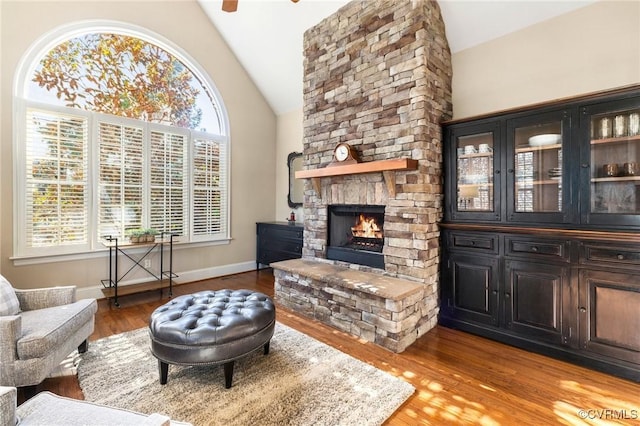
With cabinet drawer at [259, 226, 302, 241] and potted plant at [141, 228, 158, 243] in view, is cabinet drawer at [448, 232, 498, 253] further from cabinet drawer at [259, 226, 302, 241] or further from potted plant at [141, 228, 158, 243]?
potted plant at [141, 228, 158, 243]

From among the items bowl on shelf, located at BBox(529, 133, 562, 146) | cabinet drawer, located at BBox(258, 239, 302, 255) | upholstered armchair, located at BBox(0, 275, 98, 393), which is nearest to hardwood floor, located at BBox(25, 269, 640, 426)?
upholstered armchair, located at BBox(0, 275, 98, 393)

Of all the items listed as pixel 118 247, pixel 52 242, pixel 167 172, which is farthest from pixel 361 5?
pixel 52 242

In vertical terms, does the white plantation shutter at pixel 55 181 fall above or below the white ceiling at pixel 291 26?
below

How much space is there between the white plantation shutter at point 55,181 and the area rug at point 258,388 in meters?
1.90

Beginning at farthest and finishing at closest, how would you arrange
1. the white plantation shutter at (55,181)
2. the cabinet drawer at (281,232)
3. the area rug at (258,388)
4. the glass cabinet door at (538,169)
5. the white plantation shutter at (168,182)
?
the cabinet drawer at (281,232), the white plantation shutter at (168,182), the white plantation shutter at (55,181), the glass cabinet door at (538,169), the area rug at (258,388)

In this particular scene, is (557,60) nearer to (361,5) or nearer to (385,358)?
(361,5)

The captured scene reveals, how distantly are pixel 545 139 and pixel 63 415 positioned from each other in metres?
3.76

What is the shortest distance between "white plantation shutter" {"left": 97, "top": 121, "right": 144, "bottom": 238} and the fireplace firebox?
284cm

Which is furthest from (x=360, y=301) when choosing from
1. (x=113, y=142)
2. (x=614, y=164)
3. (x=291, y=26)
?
(x=291, y=26)

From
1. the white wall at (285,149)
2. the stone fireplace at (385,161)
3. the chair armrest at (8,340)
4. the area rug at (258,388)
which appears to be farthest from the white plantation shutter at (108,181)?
the chair armrest at (8,340)

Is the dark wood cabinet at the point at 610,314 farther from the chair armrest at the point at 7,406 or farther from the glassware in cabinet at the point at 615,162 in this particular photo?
the chair armrest at the point at 7,406

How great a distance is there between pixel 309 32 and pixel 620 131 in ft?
12.3

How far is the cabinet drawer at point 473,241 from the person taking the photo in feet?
9.64

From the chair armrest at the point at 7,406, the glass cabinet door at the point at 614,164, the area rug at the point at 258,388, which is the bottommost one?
the area rug at the point at 258,388
